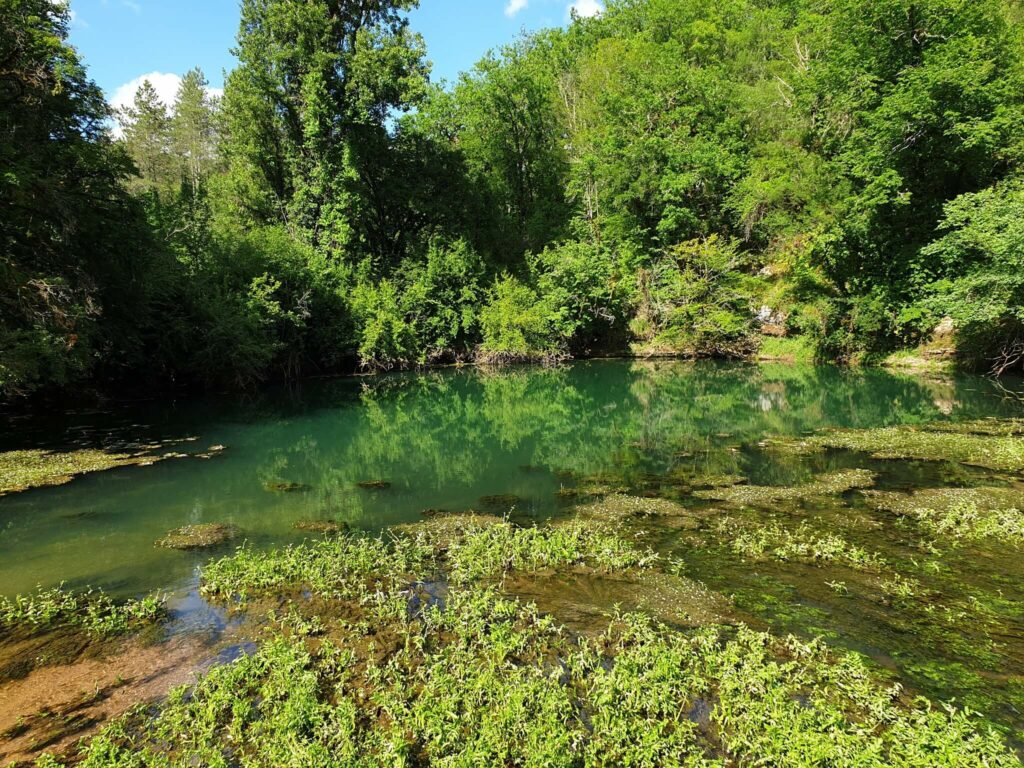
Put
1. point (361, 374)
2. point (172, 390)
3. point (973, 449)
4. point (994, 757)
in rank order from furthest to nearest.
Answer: point (361, 374) < point (172, 390) < point (973, 449) < point (994, 757)

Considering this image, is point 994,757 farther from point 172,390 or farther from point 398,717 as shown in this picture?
point 172,390

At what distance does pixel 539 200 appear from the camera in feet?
157

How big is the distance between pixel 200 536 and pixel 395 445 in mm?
7612

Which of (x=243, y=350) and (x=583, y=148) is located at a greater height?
(x=583, y=148)

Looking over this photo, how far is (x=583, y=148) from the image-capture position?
45344 mm

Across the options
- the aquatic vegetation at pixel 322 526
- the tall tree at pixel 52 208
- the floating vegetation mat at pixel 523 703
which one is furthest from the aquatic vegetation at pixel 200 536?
the tall tree at pixel 52 208

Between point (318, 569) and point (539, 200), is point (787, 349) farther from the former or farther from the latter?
point (318, 569)

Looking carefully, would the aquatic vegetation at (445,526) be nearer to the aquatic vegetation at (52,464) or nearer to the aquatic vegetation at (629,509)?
the aquatic vegetation at (629,509)

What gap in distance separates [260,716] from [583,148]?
46.8m

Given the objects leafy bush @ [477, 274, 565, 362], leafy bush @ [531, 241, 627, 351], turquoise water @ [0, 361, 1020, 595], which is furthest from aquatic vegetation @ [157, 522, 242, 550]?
leafy bush @ [531, 241, 627, 351]

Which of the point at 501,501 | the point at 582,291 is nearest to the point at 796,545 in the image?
the point at 501,501

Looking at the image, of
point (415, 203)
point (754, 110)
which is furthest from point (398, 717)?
point (754, 110)

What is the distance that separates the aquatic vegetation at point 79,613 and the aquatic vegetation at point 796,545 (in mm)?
8310

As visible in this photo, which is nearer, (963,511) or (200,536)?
(963,511)
